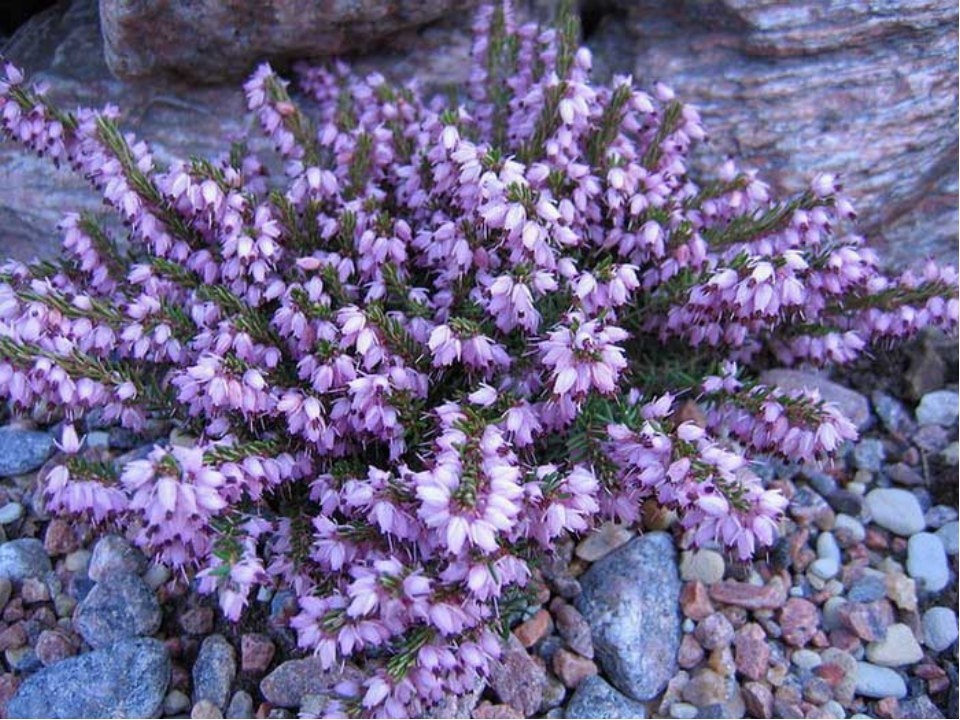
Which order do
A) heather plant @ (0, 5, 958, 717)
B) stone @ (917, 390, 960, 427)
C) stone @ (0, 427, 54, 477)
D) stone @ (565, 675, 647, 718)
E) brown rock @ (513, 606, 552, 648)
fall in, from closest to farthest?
heather plant @ (0, 5, 958, 717), stone @ (565, 675, 647, 718), brown rock @ (513, 606, 552, 648), stone @ (0, 427, 54, 477), stone @ (917, 390, 960, 427)

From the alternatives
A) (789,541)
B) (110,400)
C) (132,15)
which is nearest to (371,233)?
(110,400)

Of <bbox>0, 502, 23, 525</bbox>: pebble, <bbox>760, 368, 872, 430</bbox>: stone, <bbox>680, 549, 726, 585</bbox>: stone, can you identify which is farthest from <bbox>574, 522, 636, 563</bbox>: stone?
<bbox>0, 502, 23, 525</bbox>: pebble

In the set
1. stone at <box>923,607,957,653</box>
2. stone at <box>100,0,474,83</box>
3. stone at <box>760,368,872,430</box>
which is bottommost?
stone at <box>923,607,957,653</box>

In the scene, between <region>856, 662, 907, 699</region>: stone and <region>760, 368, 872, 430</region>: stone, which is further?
<region>760, 368, 872, 430</region>: stone

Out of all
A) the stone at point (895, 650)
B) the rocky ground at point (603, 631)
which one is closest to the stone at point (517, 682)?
the rocky ground at point (603, 631)

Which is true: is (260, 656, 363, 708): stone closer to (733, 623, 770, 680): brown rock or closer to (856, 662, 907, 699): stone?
(733, 623, 770, 680): brown rock

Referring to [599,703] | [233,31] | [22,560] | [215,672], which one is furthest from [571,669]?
[233,31]
